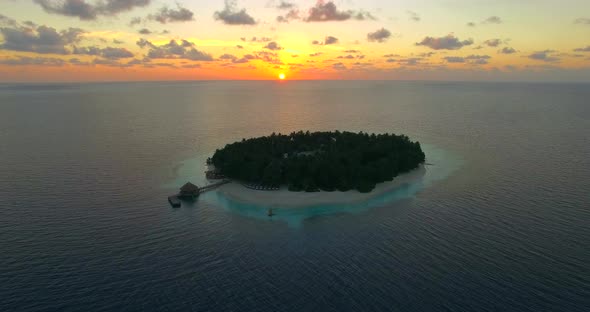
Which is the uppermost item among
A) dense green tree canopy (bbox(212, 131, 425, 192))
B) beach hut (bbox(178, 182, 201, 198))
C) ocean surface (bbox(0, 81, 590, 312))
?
dense green tree canopy (bbox(212, 131, 425, 192))

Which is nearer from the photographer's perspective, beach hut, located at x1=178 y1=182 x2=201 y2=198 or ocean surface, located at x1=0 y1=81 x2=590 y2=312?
ocean surface, located at x1=0 y1=81 x2=590 y2=312

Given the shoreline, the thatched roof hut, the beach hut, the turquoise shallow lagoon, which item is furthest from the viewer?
the thatched roof hut

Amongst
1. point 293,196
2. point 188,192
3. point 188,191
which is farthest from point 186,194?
point 293,196

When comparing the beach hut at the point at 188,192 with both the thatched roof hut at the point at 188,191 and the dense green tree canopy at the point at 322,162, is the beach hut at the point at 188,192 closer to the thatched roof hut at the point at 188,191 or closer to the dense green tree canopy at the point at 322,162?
the thatched roof hut at the point at 188,191

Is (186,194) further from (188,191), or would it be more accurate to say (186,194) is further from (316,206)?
(316,206)

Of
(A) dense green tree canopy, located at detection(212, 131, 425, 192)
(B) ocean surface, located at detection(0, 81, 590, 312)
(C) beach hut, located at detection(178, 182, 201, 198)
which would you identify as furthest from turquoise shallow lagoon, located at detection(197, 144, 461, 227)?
(A) dense green tree canopy, located at detection(212, 131, 425, 192)

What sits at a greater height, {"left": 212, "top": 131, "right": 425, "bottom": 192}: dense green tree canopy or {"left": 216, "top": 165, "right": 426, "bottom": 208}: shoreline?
{"left": 212, "top": 131, "right": 425, "bottom": 192}: dense green tree canopy

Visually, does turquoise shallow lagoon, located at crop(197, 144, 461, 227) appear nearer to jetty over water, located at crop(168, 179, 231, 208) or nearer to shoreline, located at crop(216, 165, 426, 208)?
shoreline, located at crop(216, 165, 426, 208)

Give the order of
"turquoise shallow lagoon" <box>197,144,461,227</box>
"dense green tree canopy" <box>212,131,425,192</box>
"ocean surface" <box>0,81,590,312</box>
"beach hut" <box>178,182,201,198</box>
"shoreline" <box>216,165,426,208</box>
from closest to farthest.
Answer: "ocean surface" <box>0,81,590,312</box> < "turquoise shallow lagoon" <box>197,144,461,227</box> < "shoreline" <box>216,165,426,208</box> < "beach hut" <box>178,182,201,198</box> < "dense green tree canopy" <box>212,131,425,192</box>
